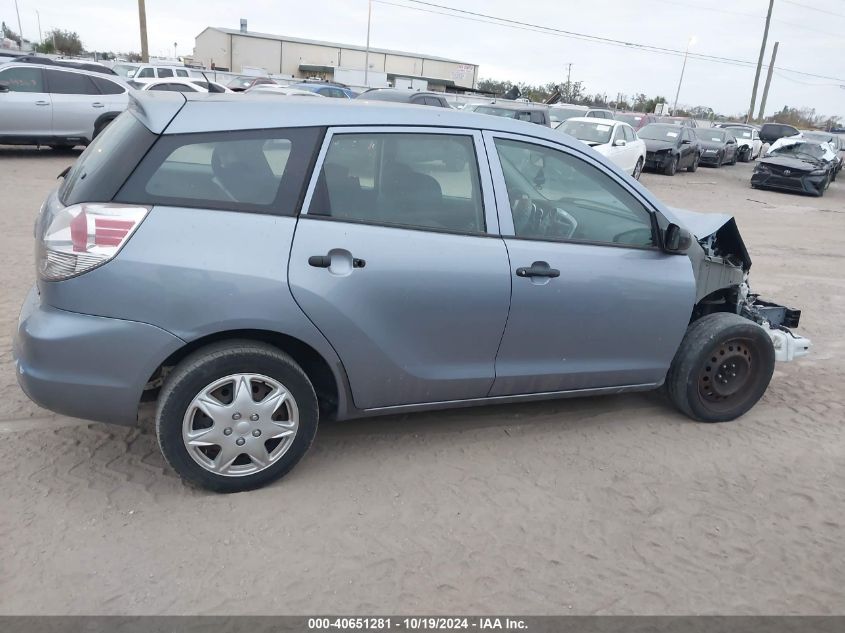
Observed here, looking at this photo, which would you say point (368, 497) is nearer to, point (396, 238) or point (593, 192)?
point (396, 238)

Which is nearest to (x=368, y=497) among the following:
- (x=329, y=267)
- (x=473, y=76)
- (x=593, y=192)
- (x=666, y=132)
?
(x=329, y=267)

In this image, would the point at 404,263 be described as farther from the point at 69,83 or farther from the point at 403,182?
the point at 69,83

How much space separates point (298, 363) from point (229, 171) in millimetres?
961

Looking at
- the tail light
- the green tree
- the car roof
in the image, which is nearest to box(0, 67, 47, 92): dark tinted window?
the car roof

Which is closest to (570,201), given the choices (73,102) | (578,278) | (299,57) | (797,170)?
(578,278)

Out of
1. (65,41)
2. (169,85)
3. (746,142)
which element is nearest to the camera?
(169,85)

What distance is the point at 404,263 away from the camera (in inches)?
129

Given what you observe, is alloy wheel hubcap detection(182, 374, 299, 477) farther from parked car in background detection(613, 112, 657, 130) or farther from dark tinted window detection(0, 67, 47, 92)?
parked car in background detection(613, 112, 657, 130)

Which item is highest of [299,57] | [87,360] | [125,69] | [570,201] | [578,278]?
[299,57]

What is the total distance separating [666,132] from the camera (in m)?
21.3

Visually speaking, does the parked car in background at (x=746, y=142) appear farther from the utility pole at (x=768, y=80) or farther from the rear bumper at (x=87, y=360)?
the rear bumper at (x=87, y=360)

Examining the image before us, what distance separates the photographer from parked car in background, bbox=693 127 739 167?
82.4 ft

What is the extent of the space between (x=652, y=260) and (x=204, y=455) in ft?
8.44
